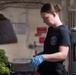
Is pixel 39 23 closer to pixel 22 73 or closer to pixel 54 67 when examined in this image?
pixel 22 73

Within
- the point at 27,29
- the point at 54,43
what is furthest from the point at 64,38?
the point at 27,29

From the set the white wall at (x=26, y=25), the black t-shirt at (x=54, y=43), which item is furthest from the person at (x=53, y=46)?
the white wall at (x=26, y=25)

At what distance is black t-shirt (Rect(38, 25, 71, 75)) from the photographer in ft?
5.66

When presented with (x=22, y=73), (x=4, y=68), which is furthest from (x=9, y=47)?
(x=4, y=68)

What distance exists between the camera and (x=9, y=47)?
16.8 feet

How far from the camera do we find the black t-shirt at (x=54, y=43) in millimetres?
1727

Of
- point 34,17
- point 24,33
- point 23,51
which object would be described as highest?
point 34,17

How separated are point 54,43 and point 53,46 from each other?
0.08ft

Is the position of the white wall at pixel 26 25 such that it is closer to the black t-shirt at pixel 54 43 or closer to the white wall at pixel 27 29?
the white wall at pixel 27 29

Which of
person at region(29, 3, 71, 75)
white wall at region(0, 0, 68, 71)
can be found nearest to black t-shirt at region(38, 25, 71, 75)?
person at region(29, 3, 71, 75)

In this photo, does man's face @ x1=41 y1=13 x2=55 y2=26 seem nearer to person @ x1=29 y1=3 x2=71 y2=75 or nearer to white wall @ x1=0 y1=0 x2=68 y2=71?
person @ x1=29 y1=3 x2=71 y2=75

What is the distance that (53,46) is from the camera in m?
1.77

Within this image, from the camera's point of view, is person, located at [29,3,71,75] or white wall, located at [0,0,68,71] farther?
white wall, located at [0,0,68,71]

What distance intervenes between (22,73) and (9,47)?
6.01ft
